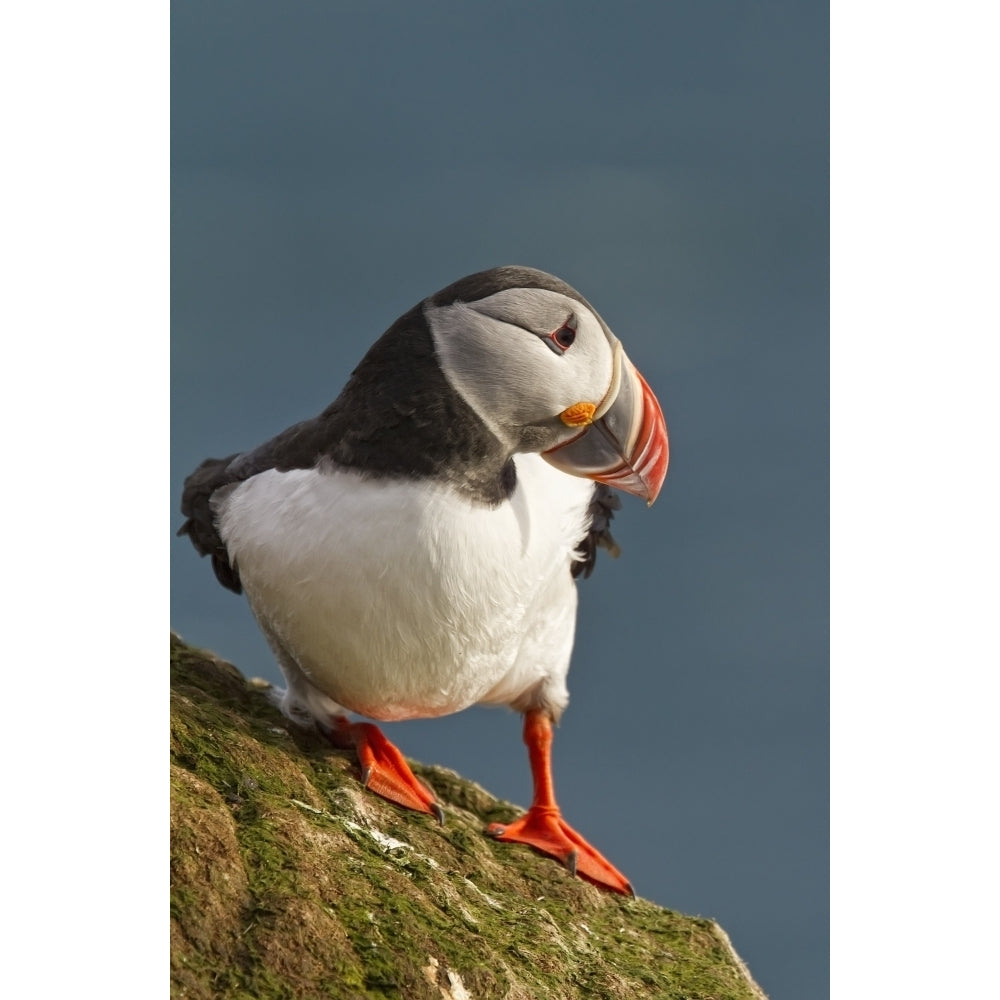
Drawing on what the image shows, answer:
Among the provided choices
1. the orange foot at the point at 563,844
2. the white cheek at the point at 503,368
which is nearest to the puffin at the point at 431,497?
the white cheek at the point at 503,368

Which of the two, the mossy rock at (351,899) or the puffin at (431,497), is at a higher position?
the puffin at (431,497)

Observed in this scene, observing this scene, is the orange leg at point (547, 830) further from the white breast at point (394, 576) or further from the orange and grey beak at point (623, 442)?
the orange and grey beak at point (623, 442)

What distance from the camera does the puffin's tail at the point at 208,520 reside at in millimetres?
4727

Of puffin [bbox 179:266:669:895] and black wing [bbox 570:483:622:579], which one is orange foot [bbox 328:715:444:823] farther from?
black wing [bbox 570:483:622:579]

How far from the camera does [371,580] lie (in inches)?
167

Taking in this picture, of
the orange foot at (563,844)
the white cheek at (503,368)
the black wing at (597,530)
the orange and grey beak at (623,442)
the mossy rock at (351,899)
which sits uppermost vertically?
the white cheek at (503,368)

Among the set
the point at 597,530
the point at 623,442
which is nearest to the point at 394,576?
the point at 623,442

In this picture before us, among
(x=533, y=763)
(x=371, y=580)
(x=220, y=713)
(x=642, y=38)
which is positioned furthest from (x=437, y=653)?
(x=642, y=38)

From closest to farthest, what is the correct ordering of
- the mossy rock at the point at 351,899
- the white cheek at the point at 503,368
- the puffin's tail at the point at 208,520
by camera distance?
1. the mossy rock at the point at 351,899
2. the white cheek at the point at 503,368
3. the puffin's tail at the point at 208,520

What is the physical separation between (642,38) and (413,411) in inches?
68.9

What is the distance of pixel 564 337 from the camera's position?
4.23 meters

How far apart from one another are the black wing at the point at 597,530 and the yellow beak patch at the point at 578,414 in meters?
0.72

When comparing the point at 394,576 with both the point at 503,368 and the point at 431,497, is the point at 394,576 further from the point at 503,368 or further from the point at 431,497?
the point at 503,368
